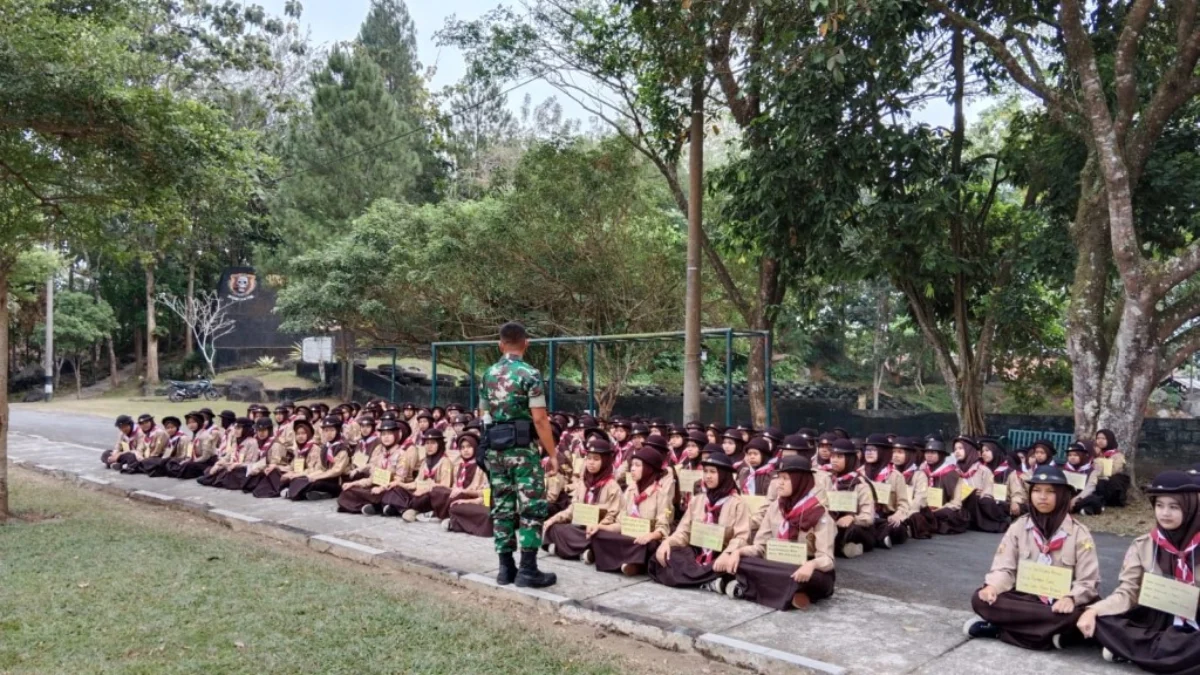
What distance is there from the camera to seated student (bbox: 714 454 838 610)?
5.73 meters

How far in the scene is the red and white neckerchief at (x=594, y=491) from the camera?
7.30m

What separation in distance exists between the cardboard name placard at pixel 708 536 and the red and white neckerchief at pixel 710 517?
0.05 metres

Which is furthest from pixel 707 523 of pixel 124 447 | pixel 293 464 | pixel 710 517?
pixel 124 447

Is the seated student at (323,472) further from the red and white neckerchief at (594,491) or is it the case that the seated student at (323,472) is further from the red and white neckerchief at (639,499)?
the red and white neckerchief at (639,499)

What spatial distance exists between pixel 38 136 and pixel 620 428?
6886 mm

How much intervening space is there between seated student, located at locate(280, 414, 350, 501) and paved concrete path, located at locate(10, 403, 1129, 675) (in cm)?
44

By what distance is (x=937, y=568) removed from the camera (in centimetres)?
718

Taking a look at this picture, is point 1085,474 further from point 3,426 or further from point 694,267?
point 3,426

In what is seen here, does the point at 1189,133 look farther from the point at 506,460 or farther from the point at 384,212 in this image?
the point at 384,212

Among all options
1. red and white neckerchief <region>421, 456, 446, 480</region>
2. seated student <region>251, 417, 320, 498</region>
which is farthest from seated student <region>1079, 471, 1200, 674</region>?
seated student <region>251, 417, 320, 498</region>

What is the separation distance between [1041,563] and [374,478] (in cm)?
690

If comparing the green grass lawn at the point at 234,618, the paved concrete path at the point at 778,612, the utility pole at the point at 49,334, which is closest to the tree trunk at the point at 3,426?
the green grass lawn at the point at 234,618

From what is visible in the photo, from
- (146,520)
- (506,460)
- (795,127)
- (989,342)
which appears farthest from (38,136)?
(989,342)

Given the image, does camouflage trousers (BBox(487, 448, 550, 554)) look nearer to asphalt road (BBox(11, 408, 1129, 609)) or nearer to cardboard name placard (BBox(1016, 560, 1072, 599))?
asphalt road (BBox(11, 408, 1129, 609))
